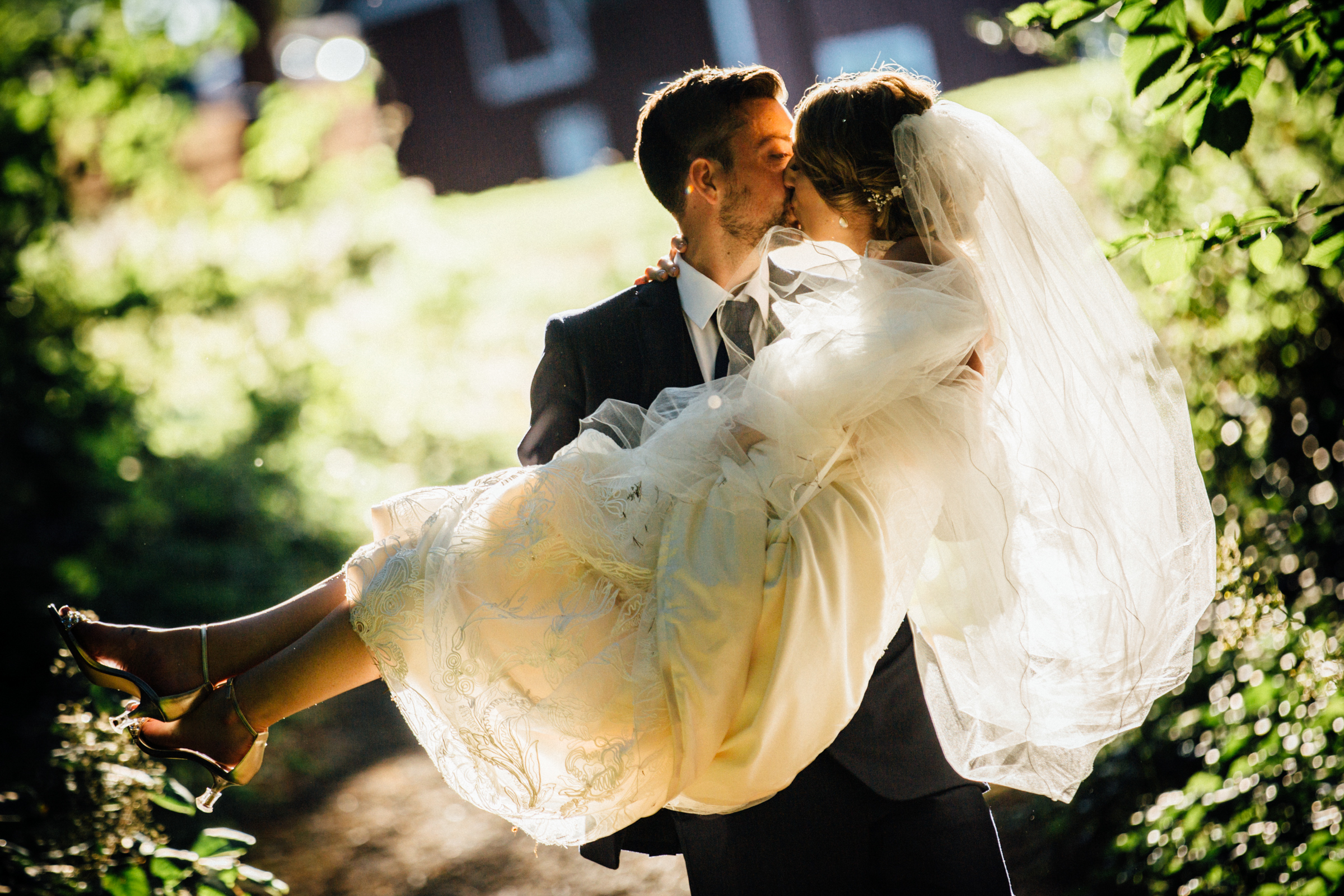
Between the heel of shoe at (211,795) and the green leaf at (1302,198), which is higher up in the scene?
the green leaf at (1302,198)

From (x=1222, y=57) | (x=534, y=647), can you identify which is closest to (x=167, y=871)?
(x=534, y=647)

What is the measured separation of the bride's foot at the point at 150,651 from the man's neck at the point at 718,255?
144cm

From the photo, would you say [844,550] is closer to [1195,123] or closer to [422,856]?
[1195,123]

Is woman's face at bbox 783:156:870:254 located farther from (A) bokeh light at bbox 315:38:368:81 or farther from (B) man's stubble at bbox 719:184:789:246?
(A) bokeh light at bbox 315:38:368:81

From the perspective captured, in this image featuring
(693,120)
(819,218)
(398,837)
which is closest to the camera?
(819,218)

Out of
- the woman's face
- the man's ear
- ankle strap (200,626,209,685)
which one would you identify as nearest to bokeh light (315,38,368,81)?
the man's ear

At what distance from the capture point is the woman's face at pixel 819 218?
2.05 metres

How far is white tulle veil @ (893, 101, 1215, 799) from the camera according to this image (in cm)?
175

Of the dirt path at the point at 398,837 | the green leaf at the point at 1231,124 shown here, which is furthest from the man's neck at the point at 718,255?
the dirt path at the point at 398,837

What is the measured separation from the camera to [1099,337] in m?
1.85

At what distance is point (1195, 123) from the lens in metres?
1.84

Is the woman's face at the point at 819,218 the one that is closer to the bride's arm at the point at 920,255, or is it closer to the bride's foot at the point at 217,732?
the bride's arm at the point at 920,255

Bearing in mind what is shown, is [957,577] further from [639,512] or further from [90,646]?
[90,646]

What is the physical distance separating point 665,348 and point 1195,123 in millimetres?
1224
